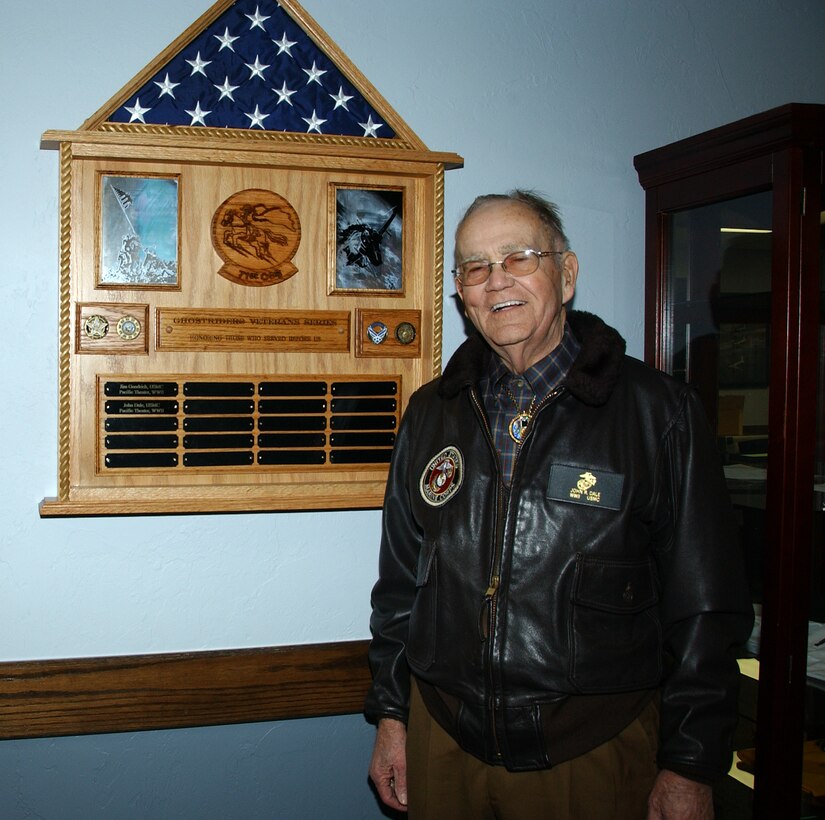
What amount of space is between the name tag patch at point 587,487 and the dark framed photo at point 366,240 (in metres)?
0.74

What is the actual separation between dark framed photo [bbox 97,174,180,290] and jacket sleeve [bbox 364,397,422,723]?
0.69m

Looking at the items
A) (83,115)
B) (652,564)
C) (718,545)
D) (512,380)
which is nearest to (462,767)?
(652,564)

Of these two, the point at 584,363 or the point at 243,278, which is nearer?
the point at 584,363

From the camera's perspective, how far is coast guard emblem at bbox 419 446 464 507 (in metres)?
1.60

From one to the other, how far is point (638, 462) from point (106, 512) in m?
1.16

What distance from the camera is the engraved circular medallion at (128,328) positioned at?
6.15ft

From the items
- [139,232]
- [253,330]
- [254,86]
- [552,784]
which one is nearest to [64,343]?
[139,232]

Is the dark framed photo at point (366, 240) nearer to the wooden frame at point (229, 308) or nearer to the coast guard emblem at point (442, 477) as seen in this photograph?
the wooden frame at point (229, 308)

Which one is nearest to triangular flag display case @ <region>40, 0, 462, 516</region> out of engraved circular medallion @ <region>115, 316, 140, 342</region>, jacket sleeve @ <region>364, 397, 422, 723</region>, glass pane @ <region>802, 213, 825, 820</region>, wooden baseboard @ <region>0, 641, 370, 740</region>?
engraved circular medallion @ <region>115, 316, 140, 342</region>

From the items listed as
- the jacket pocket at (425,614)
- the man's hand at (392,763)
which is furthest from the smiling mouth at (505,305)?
the man's hand at (392,763)

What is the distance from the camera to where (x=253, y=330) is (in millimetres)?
1941

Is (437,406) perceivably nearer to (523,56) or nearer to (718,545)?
(718,545)

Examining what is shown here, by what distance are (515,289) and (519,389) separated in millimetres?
195

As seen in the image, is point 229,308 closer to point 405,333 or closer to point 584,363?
point 405,333
